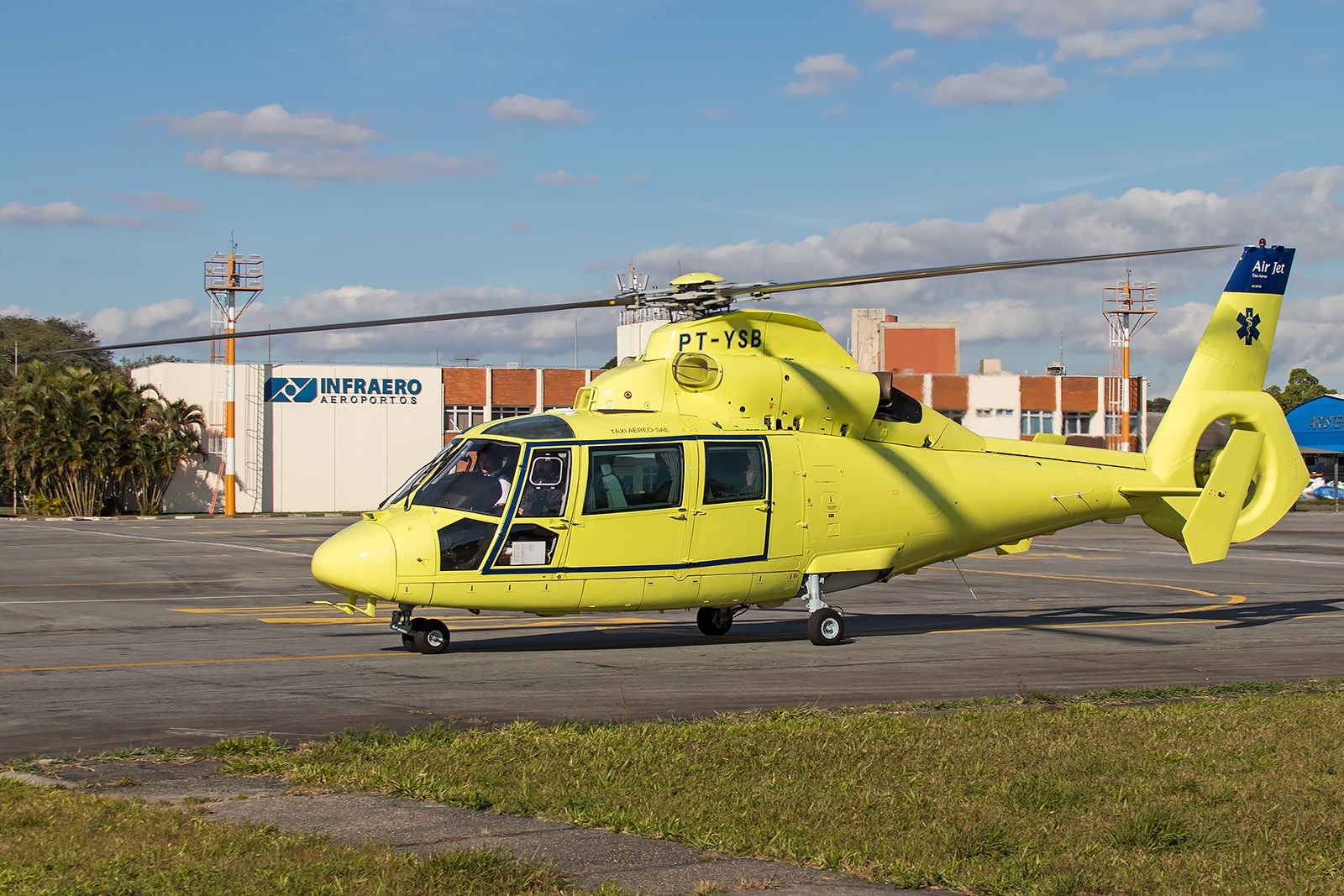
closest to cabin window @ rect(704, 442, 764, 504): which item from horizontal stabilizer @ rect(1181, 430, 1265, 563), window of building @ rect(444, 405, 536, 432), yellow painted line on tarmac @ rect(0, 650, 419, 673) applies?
yellow painted line on tarmac @ rect(0, 650, 419, 673)

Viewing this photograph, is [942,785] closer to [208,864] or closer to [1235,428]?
[208,864]

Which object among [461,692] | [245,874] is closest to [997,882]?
[245,874]

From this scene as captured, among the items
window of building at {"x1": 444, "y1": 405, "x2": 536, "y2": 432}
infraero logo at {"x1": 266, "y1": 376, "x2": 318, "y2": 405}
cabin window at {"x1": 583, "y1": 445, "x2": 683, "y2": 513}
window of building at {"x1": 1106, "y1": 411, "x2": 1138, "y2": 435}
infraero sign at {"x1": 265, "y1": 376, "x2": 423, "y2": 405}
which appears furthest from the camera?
window of building at {"x1": 1106, "y1": 411, "x2": 1138, "y2": 435}

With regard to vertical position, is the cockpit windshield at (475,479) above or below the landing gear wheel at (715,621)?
above

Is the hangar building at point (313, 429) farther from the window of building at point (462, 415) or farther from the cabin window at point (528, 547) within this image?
the cabin window at point (528, 547)

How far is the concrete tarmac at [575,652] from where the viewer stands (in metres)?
10.8

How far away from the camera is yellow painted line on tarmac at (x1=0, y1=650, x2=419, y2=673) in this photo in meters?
13.2

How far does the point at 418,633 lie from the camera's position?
1467 centimetres

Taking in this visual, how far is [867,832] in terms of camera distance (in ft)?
22.1

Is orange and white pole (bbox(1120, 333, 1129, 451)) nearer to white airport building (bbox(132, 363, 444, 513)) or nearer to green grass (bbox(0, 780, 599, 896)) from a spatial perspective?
white airport building (bbox(132, 363, 444, 513))

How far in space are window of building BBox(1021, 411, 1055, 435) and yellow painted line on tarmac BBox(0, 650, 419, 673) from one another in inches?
2674

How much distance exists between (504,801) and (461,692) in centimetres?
456

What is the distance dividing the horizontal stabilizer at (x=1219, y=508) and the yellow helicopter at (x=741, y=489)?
0.03m

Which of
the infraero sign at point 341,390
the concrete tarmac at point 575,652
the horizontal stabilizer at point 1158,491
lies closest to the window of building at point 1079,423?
the infraero sign at point 341,390
